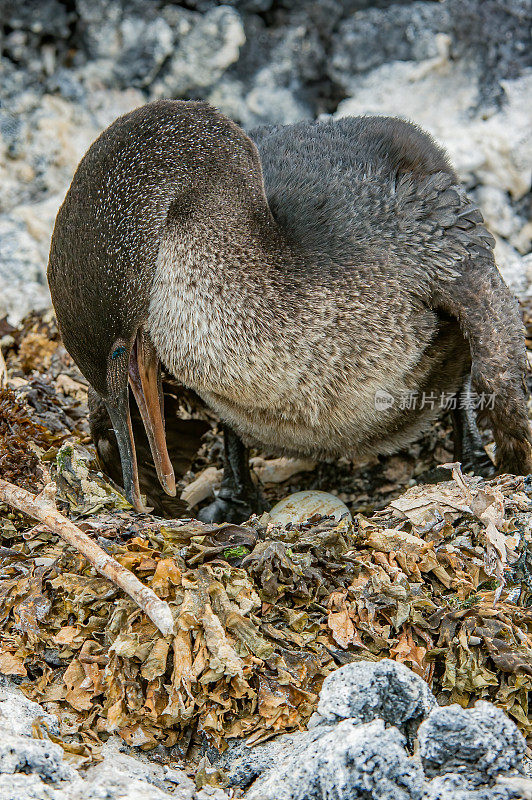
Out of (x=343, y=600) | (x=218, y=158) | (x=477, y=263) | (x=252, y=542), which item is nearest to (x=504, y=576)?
(x=343, y=600)

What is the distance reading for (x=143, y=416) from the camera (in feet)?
11.7

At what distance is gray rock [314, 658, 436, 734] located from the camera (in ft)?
7.13

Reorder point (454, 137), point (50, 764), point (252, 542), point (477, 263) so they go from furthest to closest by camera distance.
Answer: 1. point (454, 137)
2. point (477, 263)
3. point (252, 542)
4. point (50, 764)

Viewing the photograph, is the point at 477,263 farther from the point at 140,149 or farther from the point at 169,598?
the point at 169,598

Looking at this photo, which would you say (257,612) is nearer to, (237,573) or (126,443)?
(237,573)

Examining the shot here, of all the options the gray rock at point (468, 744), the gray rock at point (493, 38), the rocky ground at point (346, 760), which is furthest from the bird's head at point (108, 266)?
the gray rock at point (493, 38)

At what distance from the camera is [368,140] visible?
395 centimetres

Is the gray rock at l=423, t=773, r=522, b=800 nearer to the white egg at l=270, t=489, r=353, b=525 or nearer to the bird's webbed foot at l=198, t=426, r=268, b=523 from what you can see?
the white egg at l=270, t=489, r=353, b=525

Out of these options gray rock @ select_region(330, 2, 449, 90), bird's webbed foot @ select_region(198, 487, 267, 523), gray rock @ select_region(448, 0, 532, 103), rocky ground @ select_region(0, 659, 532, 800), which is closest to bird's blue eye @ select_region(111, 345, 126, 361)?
bird's webbed foot @ select_region(198, 487, 267, 523)

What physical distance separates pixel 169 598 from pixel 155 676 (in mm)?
295

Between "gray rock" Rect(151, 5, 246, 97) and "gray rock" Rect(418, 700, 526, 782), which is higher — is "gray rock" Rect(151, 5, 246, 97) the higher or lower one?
the higher one

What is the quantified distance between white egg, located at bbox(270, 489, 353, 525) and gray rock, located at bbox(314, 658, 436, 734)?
1433 mm

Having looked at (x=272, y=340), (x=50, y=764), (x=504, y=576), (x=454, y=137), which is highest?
(x=454, y=137)
